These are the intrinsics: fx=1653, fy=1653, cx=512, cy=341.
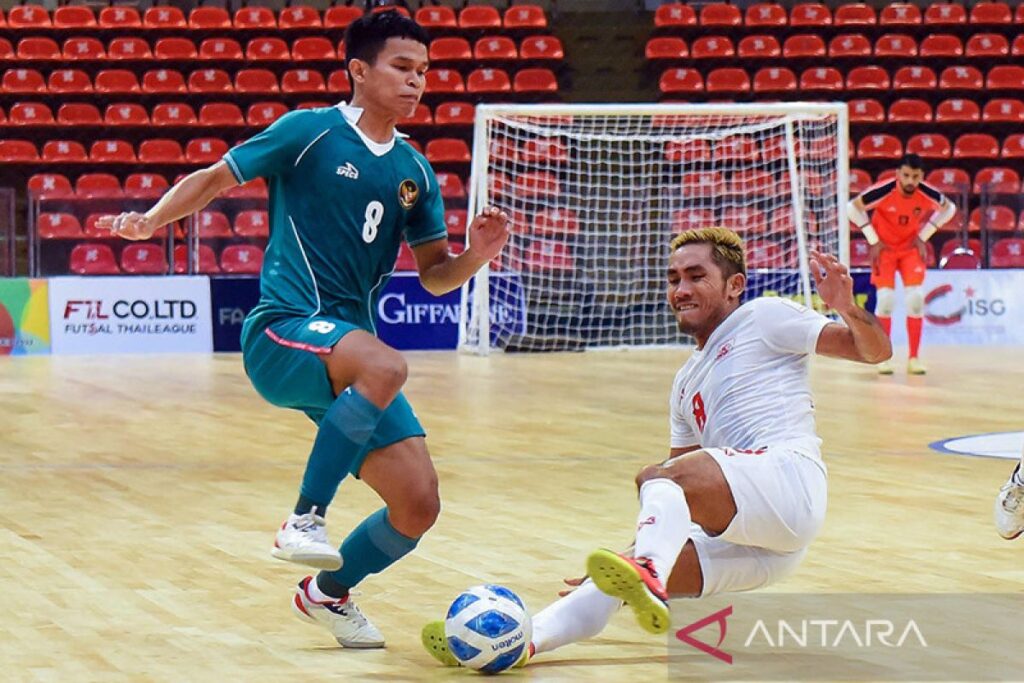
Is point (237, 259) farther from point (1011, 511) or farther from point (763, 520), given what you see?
point (763, 520)

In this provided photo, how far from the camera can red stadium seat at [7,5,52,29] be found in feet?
73.9

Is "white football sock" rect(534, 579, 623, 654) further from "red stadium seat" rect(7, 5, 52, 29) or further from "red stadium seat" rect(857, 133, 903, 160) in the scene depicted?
"red stadium seat" rect(7, 5, 52, 29)

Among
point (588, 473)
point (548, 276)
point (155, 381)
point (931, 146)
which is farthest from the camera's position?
point (931, 146)

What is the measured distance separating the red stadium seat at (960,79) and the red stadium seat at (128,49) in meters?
10.9

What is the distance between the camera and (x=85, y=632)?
4855 mm

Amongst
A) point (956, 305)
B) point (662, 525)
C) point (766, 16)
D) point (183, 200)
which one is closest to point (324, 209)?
point (183, 200)

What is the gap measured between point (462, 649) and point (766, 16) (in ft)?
66.3

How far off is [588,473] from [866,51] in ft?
51.6

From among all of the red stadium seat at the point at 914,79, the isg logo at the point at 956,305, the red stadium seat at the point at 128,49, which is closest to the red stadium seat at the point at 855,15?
the red stadium seat at the point at 914,79

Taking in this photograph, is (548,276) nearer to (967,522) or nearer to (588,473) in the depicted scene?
(588,473)

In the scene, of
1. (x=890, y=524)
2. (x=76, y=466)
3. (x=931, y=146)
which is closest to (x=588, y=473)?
(x=890, y=524)

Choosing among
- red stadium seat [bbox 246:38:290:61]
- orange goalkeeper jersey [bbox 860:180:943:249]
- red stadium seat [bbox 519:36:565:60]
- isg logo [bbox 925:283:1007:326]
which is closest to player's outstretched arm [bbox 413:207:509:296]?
orange goalkeeper jersey [bbox 860:180:943:249]

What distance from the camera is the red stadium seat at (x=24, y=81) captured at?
2177 cm

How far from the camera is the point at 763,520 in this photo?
14.4 feet
